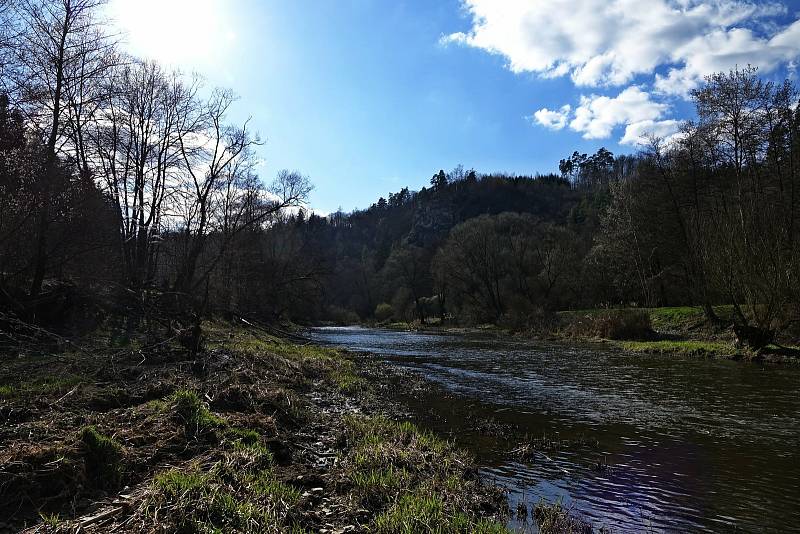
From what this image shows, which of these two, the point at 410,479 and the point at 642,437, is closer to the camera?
the point at 410,479

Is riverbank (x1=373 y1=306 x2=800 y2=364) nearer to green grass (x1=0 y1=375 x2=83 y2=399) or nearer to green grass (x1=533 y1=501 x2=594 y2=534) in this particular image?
green grass (x1=533 y1=501 x2=594 y2=534)

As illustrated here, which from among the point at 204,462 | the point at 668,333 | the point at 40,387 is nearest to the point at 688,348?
the point at 668,333

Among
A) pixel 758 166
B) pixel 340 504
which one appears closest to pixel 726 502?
pixel 340 504

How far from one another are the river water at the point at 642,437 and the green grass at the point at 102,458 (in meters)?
5.36

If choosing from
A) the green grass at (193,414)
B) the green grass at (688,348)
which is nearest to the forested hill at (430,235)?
the green grass at (688,348)

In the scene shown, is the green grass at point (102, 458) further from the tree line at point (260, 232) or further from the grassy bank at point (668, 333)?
the grassy bank at point (668, 333)

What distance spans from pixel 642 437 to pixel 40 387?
519 inches

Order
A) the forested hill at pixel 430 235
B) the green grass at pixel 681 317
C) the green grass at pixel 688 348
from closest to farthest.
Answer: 1. the green grass at pixel 688 348
2. the green grass at pixel 681 317
3. the forested hill at pixel 430 235

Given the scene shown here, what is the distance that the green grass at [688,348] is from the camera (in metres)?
24.5

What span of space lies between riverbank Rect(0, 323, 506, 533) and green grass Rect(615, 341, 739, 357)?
21.4 m

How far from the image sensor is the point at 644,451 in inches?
378

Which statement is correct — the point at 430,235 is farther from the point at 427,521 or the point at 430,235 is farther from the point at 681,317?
the point at 427,521

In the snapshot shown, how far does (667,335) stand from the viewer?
33719mm

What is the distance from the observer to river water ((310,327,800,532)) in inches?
268
